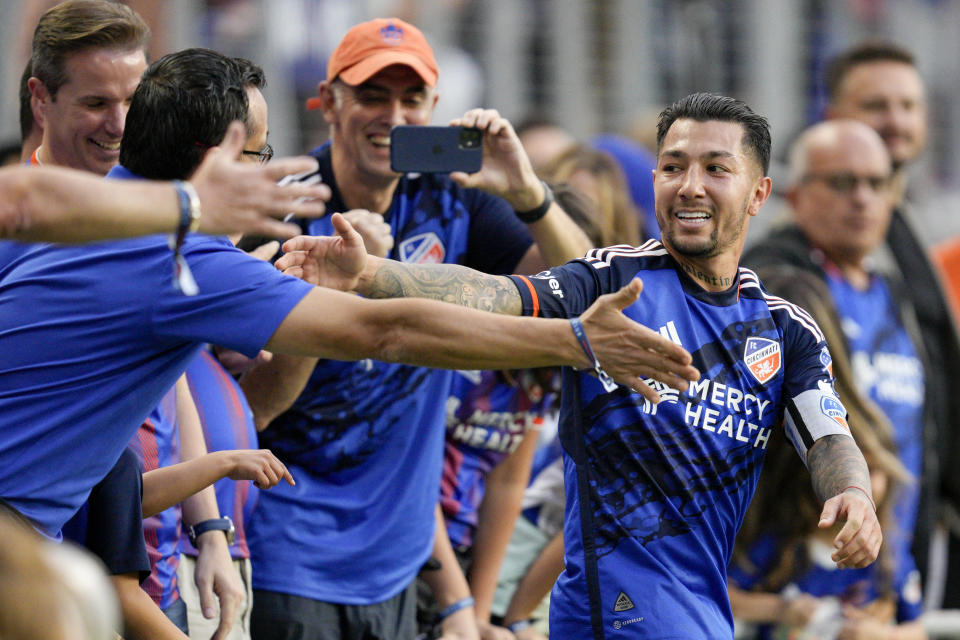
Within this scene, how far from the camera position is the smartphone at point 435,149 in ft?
14.8

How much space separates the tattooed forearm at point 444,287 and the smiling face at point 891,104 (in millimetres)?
4562

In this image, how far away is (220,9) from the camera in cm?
1556

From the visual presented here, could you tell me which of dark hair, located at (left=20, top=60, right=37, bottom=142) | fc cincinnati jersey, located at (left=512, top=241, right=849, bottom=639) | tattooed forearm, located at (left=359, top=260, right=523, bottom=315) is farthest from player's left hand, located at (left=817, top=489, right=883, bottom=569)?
dark hair, located at (left=20, top=60, right=37, bottom=142)

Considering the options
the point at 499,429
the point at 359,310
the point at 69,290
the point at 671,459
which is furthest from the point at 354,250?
the point at 499,429

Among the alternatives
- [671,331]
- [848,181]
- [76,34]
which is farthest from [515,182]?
[848,181]

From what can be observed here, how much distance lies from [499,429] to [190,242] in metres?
2.26

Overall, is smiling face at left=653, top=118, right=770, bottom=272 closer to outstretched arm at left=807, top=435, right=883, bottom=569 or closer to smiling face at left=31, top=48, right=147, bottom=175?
outstretched arm at left=807, top=435, right=883, bottom=569

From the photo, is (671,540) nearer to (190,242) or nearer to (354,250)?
(354,250)

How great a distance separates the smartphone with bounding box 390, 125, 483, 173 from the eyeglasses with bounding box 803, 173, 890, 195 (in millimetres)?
2742

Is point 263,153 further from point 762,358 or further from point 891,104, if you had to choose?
point 891,104

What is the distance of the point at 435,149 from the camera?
180 inches

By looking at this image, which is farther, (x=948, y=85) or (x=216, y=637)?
(x=948, y=85)

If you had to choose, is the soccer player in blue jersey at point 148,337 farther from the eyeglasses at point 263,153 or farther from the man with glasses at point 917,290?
the man with glasses at point 917,290

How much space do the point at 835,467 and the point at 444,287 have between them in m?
1.17
